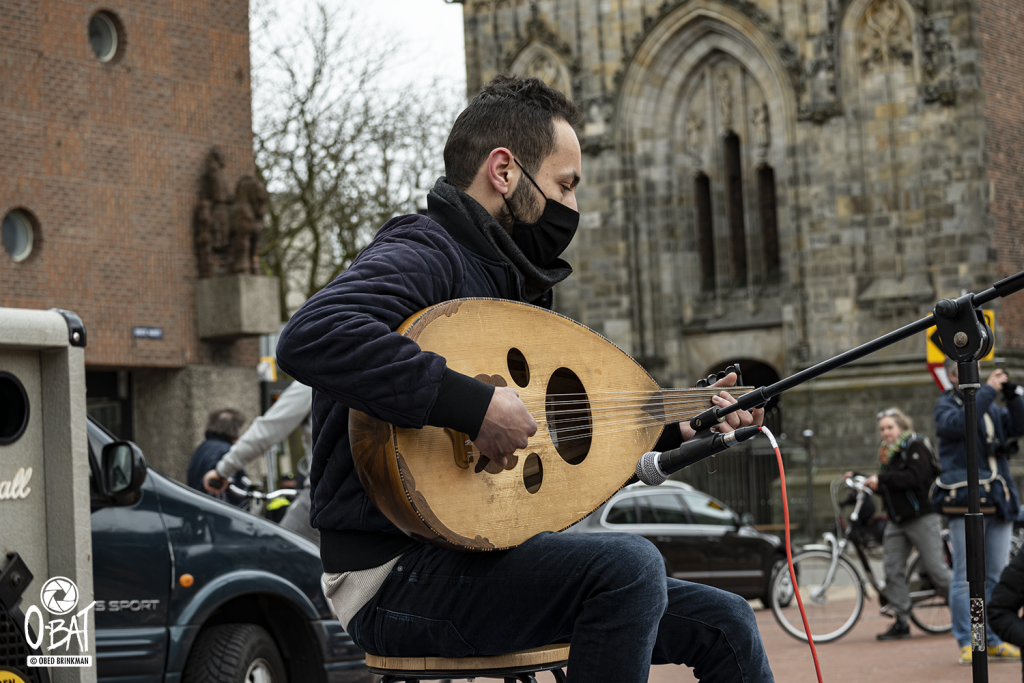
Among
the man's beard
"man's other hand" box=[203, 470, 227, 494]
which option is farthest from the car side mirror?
"man's other hand" box=[203, 470, 227, 494]

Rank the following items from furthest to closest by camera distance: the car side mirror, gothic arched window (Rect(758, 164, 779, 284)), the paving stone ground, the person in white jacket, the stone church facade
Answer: gothic arched window (Rect(758, 164, 779, 284))
the stone church facade
the paving stone ground
the person in white jacket
the car side mirror

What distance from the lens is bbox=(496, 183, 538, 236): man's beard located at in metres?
3.31

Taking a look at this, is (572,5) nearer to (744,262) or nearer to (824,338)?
(744,262)

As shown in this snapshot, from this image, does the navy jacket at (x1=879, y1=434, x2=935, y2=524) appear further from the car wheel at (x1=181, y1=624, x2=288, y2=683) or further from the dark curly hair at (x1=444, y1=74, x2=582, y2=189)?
the dark curly hair at (x1=444, y1=74, x2=582, y2=189)

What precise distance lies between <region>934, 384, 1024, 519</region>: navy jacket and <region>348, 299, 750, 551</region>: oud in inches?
271

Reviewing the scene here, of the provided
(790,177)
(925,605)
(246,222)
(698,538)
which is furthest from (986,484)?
(790,177)

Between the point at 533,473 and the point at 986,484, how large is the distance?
7283mm

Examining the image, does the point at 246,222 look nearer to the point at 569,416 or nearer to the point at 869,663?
the point at 869,663

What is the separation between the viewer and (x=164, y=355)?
17.0 meters

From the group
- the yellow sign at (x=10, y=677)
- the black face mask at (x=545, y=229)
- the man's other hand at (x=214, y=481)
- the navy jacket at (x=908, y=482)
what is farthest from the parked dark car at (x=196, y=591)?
the navy jacket at (x=908, y=482)

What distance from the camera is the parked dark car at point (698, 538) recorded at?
1485 centimetres

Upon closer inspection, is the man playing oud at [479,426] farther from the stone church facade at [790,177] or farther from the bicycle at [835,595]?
the stone church facade at [790,177]

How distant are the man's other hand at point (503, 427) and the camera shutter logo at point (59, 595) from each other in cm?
183

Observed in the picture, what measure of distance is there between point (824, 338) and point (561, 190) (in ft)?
75.6
